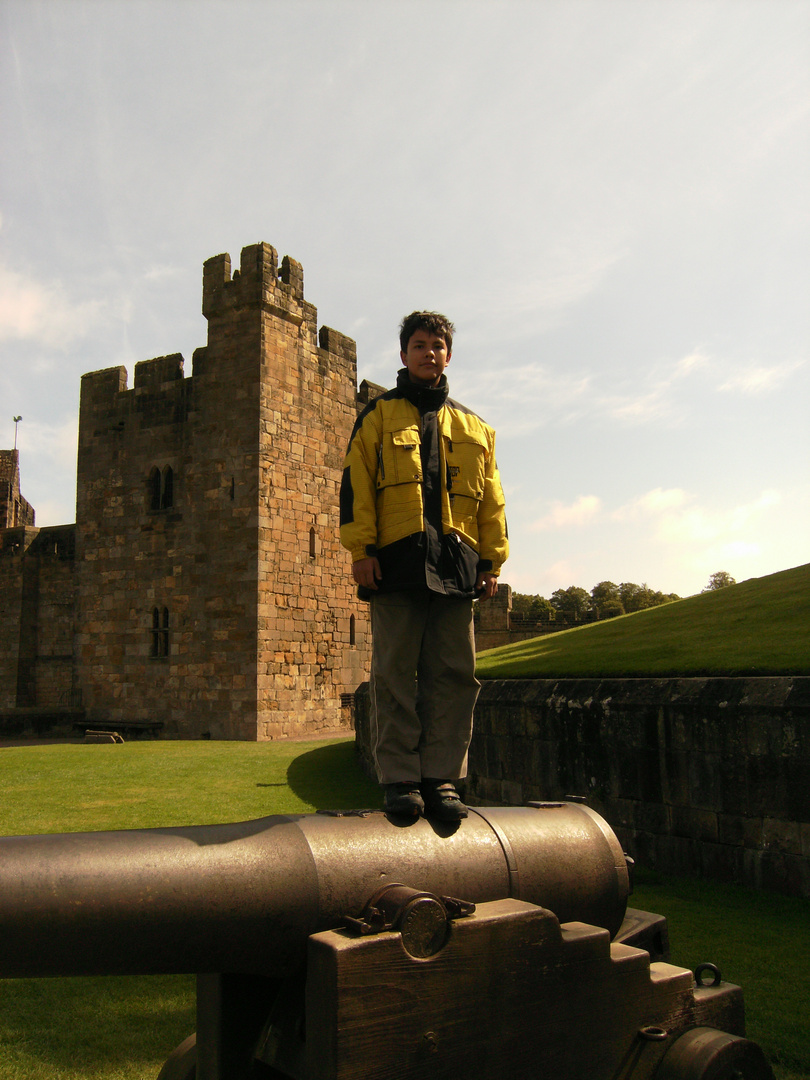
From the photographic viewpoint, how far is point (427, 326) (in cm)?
326

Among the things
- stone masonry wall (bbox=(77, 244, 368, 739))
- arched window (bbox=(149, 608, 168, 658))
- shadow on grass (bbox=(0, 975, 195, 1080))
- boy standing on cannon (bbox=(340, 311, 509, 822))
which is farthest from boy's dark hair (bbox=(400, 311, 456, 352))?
arched window (bbox=(149, 608, 168, 658))

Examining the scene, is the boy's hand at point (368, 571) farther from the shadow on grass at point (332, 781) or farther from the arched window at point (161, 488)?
the arched window at point (161, 488)

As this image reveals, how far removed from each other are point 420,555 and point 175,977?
103 inches

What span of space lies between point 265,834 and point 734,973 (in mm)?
2725

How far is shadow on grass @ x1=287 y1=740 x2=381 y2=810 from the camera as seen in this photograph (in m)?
7.87

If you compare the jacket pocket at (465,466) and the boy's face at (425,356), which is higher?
the boy's face at (425,356)

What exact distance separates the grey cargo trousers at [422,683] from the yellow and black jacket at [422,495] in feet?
0.34

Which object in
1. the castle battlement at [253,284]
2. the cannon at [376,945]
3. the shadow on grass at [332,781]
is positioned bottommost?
the shadow on grass at [332,781]

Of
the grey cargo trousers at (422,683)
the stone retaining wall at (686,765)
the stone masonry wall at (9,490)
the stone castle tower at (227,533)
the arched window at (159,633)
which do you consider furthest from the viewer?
the stone masonry wall at (9,490)

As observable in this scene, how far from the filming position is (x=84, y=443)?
20141mm

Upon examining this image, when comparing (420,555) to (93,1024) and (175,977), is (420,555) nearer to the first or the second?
(93,1024)

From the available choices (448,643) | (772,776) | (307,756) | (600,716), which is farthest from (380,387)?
(448,643)

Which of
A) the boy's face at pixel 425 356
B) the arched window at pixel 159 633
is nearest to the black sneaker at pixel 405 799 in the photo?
the boy's face at pixel 425 356

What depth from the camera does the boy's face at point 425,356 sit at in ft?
10.6
